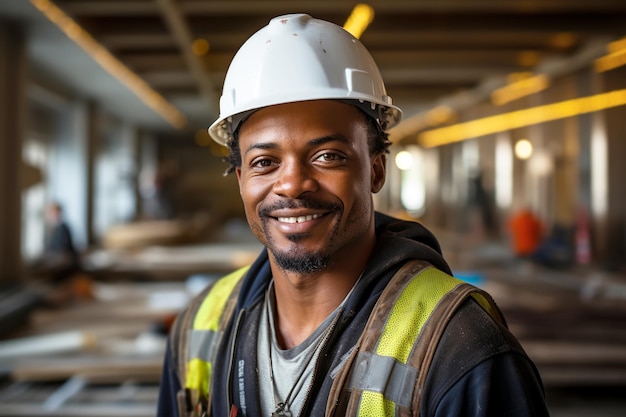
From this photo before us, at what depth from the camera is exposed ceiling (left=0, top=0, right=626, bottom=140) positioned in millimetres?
9680

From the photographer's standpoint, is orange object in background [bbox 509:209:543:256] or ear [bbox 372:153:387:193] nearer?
ear [bbox 372:153:387:193]

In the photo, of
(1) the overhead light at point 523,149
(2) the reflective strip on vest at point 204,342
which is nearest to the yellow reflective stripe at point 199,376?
(2) the reflective strip on vest at point 204,342

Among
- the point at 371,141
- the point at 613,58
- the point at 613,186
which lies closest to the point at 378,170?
the point at 371,141

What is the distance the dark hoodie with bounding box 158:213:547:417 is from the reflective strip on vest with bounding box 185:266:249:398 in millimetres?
87

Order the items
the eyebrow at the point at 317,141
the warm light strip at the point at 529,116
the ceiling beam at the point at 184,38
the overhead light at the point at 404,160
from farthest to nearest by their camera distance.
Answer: the overhead light at the point at 404,160
the warm light strip at the point at 529,116
the ceiling beam at the point at 184,38
the eyebrow at the point at 317,141

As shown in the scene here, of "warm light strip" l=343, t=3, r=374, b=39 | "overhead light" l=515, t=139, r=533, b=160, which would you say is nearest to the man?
"warm light strip" l=343, t=3, r=374, b=39

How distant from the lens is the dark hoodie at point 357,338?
1517 mm

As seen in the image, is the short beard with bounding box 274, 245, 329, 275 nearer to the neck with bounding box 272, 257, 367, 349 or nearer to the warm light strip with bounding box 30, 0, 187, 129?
the neck with bounding box 272, 257, 367, 349

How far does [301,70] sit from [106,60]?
41.7 feet

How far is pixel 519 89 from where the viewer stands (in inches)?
639

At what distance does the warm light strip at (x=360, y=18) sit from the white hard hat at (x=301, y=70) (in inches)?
307

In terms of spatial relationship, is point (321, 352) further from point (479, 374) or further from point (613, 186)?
point (613, 186)

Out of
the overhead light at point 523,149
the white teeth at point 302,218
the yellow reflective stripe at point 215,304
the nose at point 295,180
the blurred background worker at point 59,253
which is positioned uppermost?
the overhead light at point 523,149

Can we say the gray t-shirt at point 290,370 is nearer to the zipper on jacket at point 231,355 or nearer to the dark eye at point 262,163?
the zipper on jacket at point 231,355
